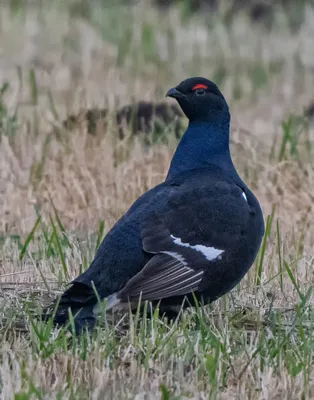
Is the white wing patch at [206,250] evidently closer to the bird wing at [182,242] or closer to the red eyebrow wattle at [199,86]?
the bird wing at [182,242]

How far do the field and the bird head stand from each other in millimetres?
657

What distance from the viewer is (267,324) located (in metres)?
4.95

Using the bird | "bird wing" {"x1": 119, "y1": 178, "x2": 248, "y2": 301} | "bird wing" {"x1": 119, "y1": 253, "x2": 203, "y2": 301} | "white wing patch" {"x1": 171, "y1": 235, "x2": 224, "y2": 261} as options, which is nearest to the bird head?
the bird

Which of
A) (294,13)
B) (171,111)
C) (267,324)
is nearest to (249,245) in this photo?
(267,324)

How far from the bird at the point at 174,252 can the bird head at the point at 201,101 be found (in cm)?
58

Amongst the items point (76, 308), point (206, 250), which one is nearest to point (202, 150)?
point (206, 250)

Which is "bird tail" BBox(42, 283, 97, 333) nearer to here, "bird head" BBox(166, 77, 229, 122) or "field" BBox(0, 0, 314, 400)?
"field" BBox(0, 0, 314, 400)

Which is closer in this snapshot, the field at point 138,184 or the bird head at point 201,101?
the field at point 138,184

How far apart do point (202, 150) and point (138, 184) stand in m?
1.63

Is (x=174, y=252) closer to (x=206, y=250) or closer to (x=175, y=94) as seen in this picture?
(x=206, y=250)

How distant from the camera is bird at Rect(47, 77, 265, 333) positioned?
4.69m

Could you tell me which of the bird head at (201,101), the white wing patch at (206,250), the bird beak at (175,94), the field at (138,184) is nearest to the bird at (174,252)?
the white wing patch at (206,250)

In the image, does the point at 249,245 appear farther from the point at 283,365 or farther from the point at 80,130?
the point at 80,130

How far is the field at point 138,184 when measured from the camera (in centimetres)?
409
